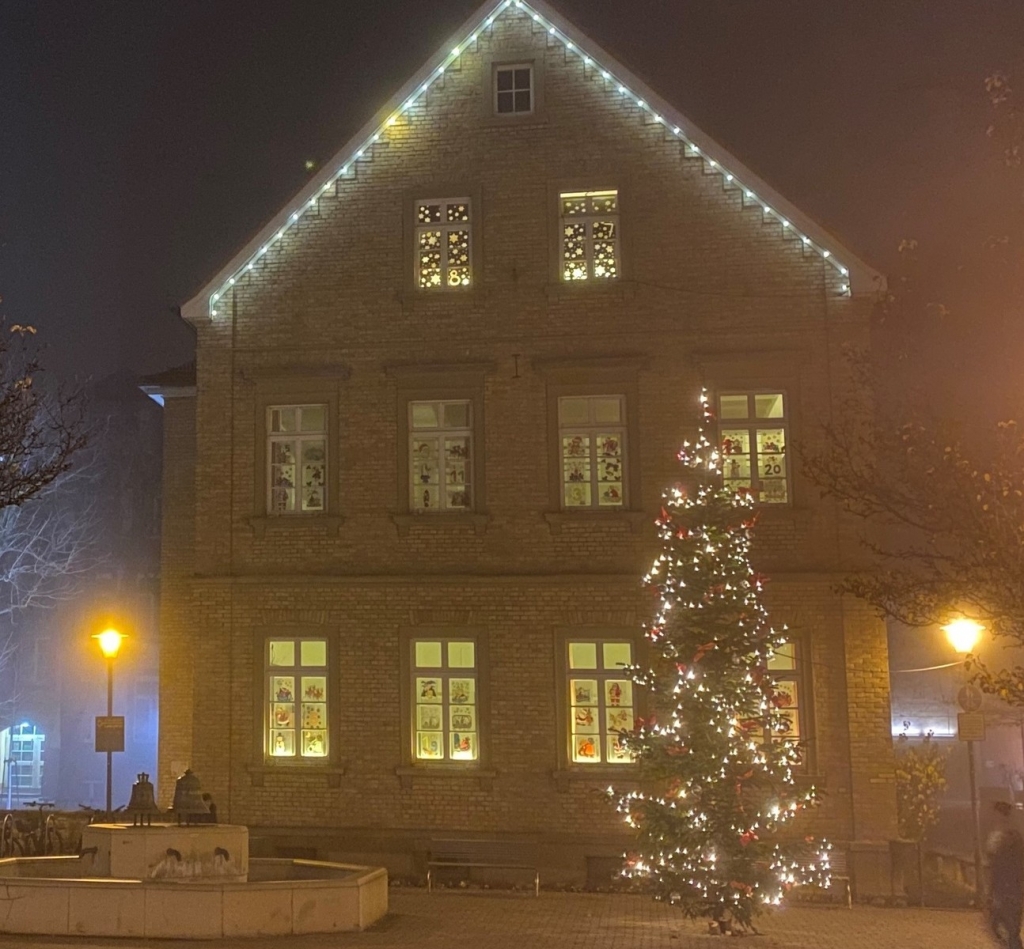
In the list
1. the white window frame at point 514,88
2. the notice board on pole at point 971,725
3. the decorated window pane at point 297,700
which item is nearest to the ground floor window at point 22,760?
the decorated window pane at point 297,700

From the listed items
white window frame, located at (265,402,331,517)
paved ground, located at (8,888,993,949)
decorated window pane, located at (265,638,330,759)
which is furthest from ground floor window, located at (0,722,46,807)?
paved ground, located at (8,888,993,949)

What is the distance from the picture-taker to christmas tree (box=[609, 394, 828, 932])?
41.6ft

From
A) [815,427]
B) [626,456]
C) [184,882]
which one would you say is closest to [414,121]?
[626,456]

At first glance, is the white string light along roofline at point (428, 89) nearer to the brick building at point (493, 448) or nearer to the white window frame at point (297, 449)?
the brick building at point (493, 448)

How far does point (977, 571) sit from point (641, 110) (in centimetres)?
906

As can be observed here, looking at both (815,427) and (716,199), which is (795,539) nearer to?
(815,427)

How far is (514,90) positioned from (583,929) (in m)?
12.2

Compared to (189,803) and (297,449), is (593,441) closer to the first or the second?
(297,449)

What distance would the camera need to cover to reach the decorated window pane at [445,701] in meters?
17.5

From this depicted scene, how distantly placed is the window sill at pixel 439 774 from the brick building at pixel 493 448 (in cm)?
3

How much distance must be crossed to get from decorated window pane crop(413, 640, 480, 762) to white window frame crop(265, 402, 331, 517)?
9.07 feet

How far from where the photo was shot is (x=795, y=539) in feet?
56.0

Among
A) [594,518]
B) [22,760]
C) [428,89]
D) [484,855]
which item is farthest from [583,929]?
[22,760]

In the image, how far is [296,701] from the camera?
17.9 m
